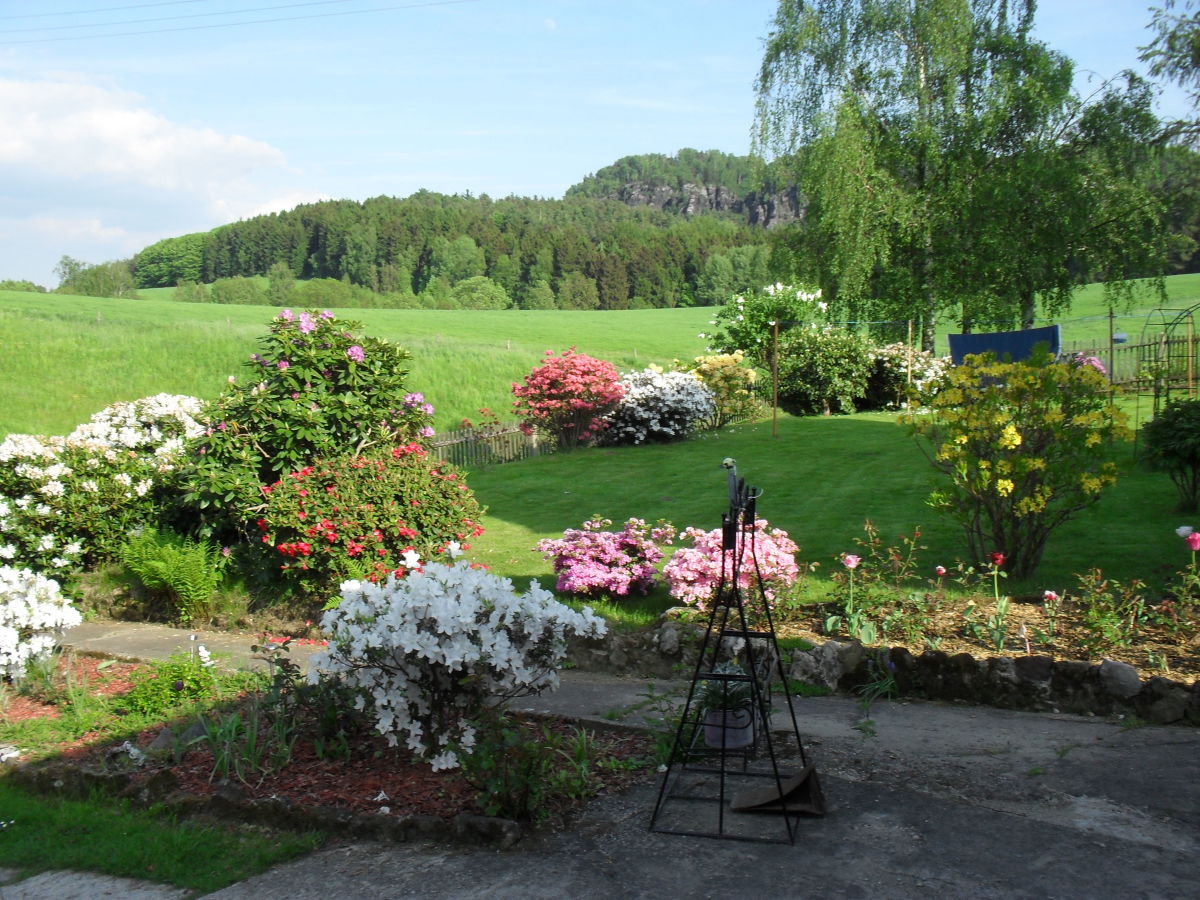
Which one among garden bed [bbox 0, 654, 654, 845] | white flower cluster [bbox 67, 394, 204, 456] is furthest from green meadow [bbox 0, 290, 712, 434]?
garden bed [bbox 0, 654, 654, 845]

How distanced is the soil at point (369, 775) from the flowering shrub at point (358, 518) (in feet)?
7.80

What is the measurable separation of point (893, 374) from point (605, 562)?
16.6 m

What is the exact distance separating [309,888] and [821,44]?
23574 millimetres

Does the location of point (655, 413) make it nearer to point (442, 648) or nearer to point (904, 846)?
point (442, 648)

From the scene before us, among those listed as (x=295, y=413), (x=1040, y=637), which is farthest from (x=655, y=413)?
(x=1040, y=637)

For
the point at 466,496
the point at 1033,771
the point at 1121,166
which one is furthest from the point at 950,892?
the point at 1121,166

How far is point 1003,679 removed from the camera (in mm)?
5613

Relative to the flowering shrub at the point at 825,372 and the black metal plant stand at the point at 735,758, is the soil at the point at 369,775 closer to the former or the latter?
the black metal plant stand at the point at 735,758

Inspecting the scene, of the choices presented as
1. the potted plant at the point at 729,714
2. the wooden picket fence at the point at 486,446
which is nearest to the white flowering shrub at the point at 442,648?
the potted plant at the point at 729,714

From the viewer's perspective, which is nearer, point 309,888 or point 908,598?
point 309,888

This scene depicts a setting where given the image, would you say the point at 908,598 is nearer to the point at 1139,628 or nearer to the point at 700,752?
the point at 1139,628

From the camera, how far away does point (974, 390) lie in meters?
7.37

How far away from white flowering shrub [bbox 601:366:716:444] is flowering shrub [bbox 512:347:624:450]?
0.30m

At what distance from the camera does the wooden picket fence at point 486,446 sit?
16938 millimetres
